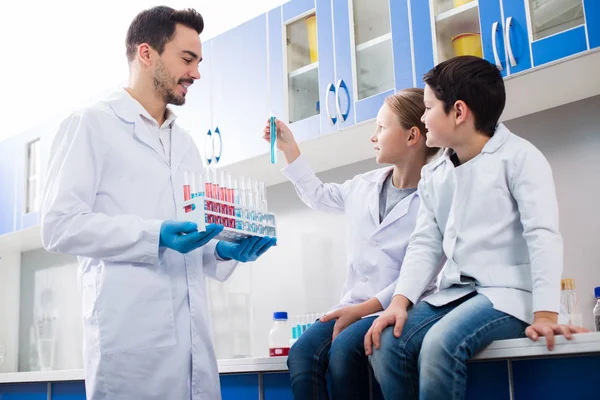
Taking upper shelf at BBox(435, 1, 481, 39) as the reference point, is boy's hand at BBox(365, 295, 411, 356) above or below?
below

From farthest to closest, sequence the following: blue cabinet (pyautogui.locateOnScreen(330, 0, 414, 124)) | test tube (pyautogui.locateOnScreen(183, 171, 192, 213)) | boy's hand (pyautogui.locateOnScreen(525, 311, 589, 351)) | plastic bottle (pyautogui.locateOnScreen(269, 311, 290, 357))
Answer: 1. plastic bottle (pyautogui.locateOnScreen(269, 311, 290, 357))
2. blue cabinet (pyautogui.locateOnScreen(330, 0, 414, 124))
3. test tube (pyautogui.locateOnScreen(183, 171, 192, 213))
4. boy's hand (pyautogui.locateOnScreen(525, 311, 589, 351))

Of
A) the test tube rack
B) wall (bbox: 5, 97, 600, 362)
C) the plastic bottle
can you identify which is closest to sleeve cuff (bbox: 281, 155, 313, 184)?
the test tube rack

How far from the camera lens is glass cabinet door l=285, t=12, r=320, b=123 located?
2.43 m

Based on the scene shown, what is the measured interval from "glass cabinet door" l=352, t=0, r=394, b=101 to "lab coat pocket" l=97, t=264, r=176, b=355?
1.02 metres

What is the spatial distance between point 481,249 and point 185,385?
0.75 meters

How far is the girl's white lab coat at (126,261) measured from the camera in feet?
5.02

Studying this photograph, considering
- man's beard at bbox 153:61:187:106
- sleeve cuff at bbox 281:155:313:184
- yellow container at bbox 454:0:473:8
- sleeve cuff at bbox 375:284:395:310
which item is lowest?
sleeve cuff at bbox 375:284:395:310

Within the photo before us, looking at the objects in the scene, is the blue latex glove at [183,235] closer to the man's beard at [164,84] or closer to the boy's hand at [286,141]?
the man's beard at [164,84]

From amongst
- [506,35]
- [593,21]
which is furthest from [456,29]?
[593,21]

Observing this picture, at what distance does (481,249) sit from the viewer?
138 centimetres

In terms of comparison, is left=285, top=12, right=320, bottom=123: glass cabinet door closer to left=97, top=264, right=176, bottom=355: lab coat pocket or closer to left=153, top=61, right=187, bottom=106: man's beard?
left=153, top=61, right=187, bottom=106: man's beard

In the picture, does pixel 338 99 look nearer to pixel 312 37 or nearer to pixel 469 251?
pixel 312 37

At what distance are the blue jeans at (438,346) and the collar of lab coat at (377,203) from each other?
0.37 meters

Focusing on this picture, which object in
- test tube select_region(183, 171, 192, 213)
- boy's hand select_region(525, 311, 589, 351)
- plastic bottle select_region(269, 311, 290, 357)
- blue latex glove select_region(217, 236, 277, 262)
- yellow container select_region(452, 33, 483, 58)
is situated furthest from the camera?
plastic bottle select_region(269, 311, 290, 357)
